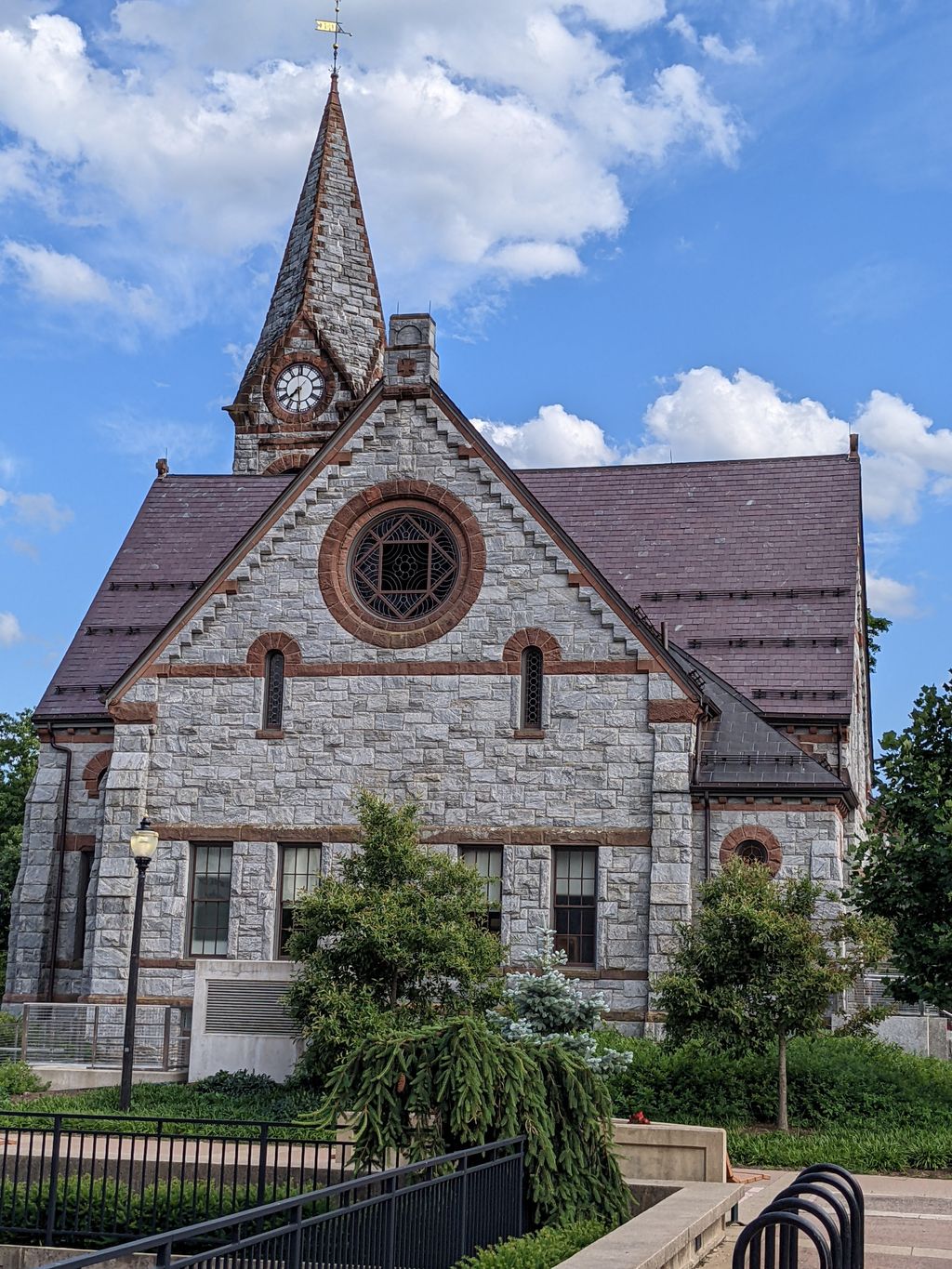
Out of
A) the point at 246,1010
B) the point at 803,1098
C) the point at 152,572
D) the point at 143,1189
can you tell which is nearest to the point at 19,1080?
the point at 246,1010

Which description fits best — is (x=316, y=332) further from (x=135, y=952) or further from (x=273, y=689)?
(x=135, y=952)

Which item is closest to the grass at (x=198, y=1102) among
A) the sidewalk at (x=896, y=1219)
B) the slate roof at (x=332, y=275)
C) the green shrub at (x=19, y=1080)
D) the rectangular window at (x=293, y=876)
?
the green shrub at (x=19, y=1080)

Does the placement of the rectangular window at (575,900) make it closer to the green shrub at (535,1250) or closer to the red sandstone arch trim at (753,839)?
the red sandstone arch trim at (753,839)

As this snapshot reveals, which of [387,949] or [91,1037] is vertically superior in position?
[387,949]

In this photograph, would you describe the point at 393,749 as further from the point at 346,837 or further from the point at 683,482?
the point at 683,482

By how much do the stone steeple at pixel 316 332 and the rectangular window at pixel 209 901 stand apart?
21.0 m

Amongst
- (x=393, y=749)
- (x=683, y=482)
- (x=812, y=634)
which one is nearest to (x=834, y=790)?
(x=812, y=634)

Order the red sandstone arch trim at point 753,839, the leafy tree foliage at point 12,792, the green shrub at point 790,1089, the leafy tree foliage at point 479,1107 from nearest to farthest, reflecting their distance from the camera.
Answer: the leafy tree foliage at point 479,1107 → the green shrub at point 790,1089 → the red sandstone arch trim at point 753,839 → the leafy tree foliage at point 12,792

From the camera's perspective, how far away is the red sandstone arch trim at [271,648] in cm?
2952

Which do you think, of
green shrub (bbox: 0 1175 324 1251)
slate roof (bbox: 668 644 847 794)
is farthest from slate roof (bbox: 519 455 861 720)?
green shrub (bbox: 0 1175 324 1251)

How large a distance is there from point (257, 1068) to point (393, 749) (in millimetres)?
6463

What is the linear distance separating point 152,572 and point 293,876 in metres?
10.5

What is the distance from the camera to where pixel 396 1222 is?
11.1 m

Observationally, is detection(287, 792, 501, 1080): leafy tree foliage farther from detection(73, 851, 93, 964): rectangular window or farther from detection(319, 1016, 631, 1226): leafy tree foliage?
detection(73, 851, 93, 964): rectangular window
